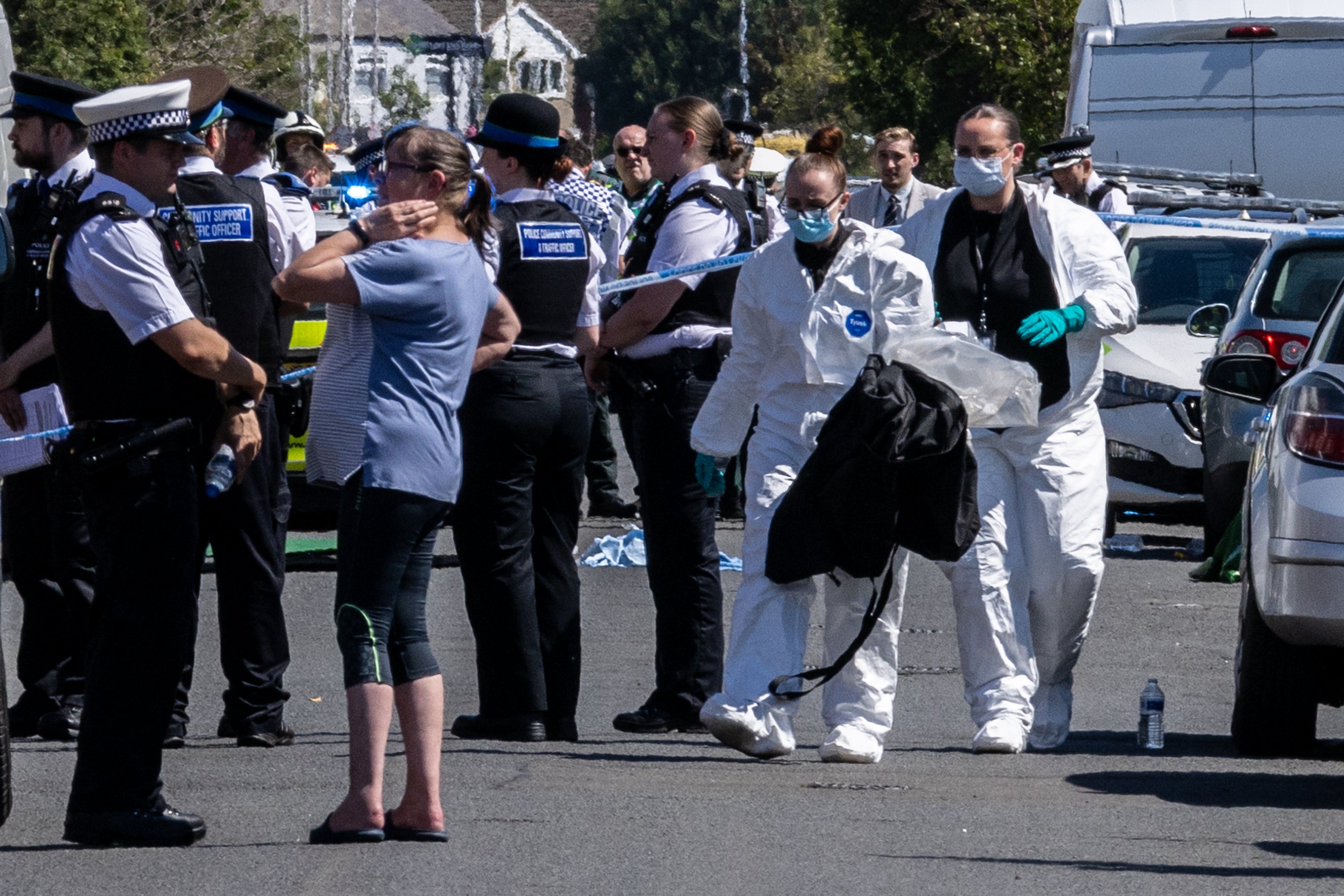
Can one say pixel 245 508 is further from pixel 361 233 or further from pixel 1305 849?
pixel 1305 849

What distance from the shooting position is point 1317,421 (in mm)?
7543

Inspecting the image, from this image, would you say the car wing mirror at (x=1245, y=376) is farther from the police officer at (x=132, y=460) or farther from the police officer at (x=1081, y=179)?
the police officer at (x=1081, y=179)

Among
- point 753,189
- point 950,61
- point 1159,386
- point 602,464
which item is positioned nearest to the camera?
point 753,189

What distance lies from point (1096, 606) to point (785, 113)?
7560cm

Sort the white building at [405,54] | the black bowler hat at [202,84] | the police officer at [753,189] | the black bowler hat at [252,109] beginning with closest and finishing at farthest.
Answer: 1. the black bowler hat at [202,84]
2. the black bowler hat at [252,109]
3. the police officer at [753,189]
4. the white building at [405,54]

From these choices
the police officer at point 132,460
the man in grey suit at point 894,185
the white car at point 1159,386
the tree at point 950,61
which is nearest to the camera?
the police officer at point 132,460

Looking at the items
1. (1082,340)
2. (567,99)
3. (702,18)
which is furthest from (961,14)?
(567,99)

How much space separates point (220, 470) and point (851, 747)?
2298 mm

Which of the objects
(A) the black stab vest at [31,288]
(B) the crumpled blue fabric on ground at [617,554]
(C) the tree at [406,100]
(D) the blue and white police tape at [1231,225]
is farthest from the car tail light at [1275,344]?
(C) the tree at [406,100]

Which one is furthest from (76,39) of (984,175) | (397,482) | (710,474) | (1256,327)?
(397,482)

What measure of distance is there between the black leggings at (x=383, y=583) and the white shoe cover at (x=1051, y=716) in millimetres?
2763

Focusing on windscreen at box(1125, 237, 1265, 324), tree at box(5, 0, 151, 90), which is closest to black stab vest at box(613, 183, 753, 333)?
windscreen at box(1125, 237, 1265, 324)

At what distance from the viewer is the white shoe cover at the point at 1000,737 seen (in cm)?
795

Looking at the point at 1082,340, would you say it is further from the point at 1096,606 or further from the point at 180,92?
the point at 1096,606
